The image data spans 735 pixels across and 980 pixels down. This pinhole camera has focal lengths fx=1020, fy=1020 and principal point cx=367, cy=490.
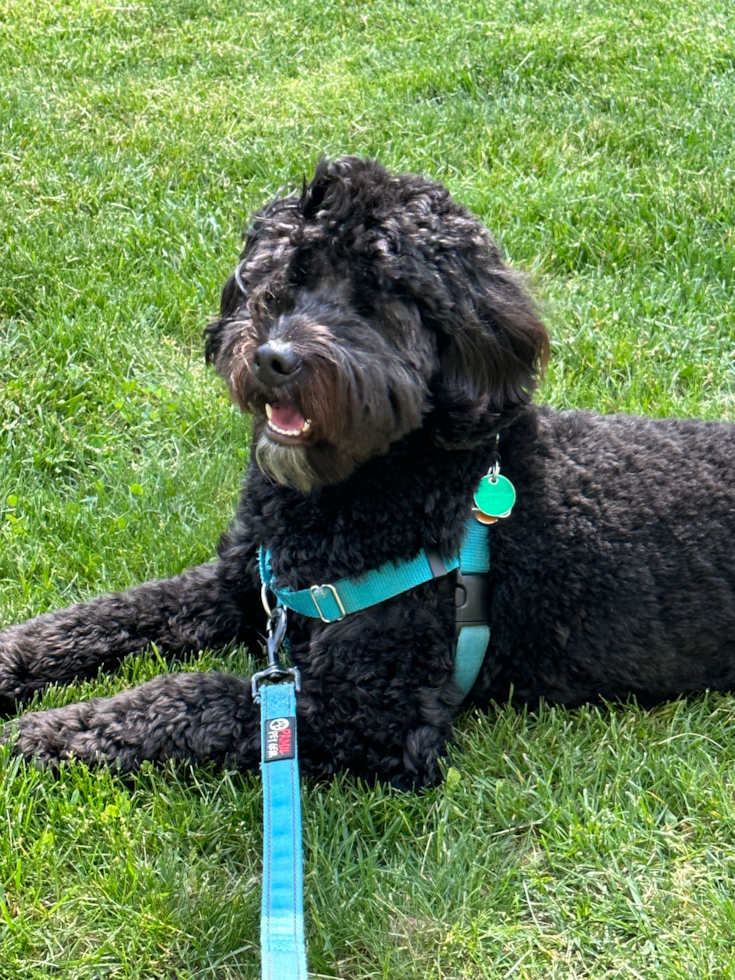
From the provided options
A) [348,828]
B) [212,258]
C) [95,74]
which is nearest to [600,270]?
[212,258]

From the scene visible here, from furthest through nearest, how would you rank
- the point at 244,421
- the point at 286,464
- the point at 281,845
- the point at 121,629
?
1. the point at 244,421
2. the point at 121,629
3. the point at 286,464
4. the point at 281,845

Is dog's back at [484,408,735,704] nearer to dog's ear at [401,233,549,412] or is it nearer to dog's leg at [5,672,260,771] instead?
dog's ear at [401,233,549,412]

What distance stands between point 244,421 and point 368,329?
1.80 metres

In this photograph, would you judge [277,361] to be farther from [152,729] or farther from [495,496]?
[152,729]

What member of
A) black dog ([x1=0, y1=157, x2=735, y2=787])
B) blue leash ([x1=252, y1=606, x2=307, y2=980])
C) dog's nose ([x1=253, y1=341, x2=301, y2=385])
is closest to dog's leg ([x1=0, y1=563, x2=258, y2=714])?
black dog ([x1=0, y1=157, x2=735, y2=787])

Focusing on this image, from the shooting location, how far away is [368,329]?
8.89ft

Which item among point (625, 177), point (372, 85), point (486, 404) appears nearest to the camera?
point (486, 404)

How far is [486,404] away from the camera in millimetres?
2861

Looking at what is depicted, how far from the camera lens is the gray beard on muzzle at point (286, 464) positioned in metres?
2.79

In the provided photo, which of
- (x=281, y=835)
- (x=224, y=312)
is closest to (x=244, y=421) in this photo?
(x=224, y=312)

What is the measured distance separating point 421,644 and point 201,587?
910 mm

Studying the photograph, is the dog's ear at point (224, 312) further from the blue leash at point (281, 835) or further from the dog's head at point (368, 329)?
the blue leash at point (281, 835)

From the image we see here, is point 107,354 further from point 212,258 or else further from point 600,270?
point 600,270

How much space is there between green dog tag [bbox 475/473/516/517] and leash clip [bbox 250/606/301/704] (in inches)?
27.1
